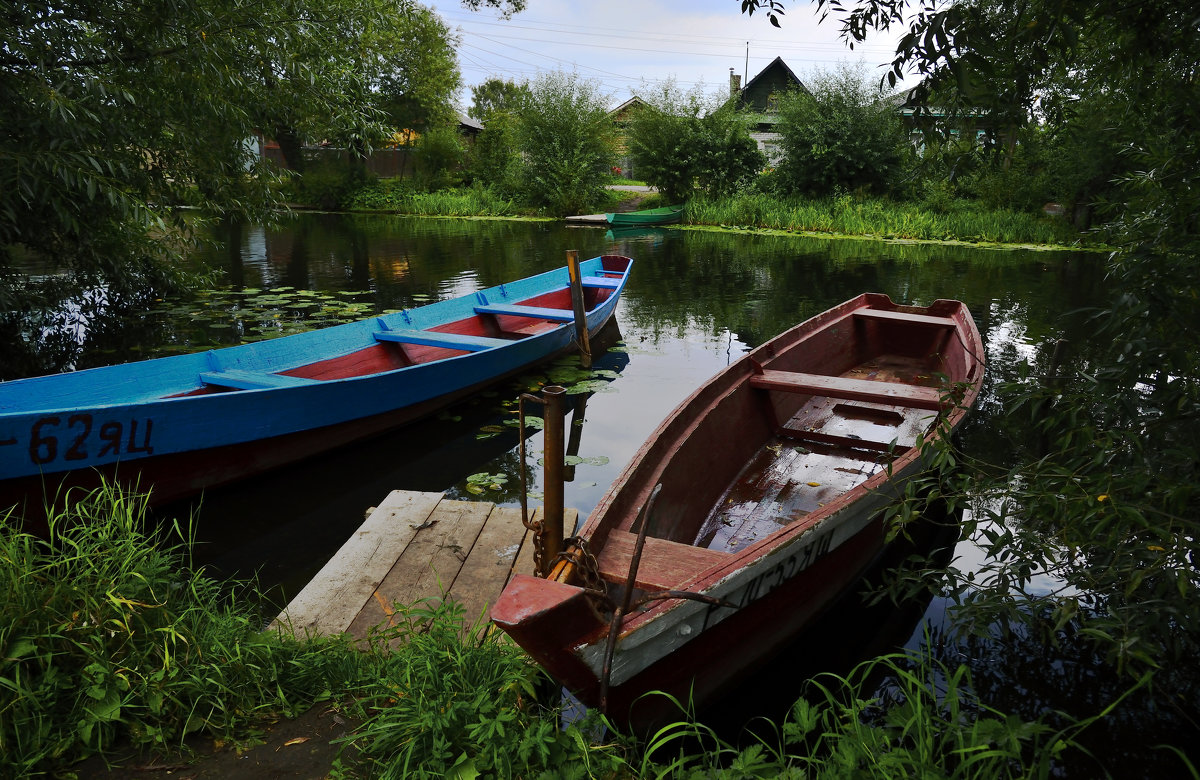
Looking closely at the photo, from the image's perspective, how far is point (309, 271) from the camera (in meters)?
14.2

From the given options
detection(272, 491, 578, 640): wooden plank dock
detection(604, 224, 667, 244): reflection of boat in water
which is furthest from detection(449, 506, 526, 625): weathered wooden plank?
detection(604, 224, 667, 244): reflection of boat in water

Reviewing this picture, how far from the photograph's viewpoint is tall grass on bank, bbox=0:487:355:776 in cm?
219

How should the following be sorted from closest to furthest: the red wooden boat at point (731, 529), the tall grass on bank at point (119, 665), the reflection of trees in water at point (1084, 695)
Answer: the tall grass on bank at point (119, 665) → the red wooden boat at point (731, 529) → the reflection of trees in water at point (1084, 695)

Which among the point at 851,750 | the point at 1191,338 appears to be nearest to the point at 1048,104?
the point at 1191,338

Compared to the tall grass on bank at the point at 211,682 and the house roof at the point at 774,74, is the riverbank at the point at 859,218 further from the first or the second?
the tall grass on bank at the point at 211,682

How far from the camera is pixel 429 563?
345cm

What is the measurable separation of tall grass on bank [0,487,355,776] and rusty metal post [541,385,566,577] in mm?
851

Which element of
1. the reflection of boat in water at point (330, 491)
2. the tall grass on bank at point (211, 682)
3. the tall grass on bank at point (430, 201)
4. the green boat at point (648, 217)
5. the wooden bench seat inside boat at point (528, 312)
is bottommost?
the reflection of boat in water at point (330, 491)

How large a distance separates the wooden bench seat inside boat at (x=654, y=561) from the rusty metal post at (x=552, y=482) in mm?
187

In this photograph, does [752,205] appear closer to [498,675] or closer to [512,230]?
[512,230]

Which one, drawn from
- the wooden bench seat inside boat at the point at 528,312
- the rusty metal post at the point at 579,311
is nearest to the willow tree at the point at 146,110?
the wooden bench seat inside boat at the point at 528,312

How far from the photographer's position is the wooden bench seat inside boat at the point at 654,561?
265 centimetres

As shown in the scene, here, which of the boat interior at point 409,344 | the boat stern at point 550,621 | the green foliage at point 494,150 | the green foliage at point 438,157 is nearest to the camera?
the boat stern at point 550,621

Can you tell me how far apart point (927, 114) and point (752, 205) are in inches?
853
